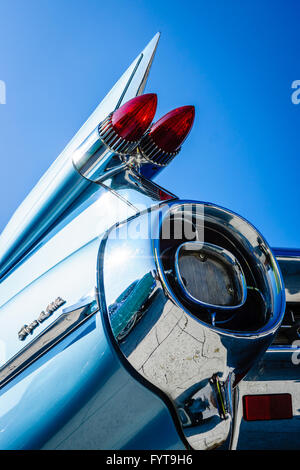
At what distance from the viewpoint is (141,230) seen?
0.91 metres

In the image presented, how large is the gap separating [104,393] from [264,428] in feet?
2.71

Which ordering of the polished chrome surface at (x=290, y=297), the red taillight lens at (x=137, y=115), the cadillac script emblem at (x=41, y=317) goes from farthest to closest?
the polished chrome surface at (x=290, y=297), the red taillight lens at (x=137, y=115), the cadillac script emblem at (x=41, y=317)

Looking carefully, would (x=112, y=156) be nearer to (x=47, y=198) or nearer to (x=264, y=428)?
(x=47, y=198)

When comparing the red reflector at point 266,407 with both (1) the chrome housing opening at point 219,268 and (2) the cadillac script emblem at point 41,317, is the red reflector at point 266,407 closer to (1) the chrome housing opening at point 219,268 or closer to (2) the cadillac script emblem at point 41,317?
(1) the chrome housing opening at point 219,268

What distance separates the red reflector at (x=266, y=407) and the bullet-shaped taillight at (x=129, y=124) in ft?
3.04

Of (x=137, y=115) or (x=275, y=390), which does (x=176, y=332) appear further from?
(x=275, y=390)

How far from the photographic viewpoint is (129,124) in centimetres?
112

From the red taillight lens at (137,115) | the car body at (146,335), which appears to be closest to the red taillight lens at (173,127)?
the red taillight lens at (137,115)

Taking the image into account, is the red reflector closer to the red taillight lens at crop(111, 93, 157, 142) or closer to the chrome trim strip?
the chrome trim strip

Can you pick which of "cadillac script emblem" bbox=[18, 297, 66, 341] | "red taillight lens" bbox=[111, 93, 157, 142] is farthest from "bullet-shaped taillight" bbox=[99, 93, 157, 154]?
"cadillac script emblem" bbox=[18, 297, 66, 341]

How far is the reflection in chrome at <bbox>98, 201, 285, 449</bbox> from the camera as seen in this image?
0.80 meters

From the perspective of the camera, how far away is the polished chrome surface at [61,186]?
4.82ft

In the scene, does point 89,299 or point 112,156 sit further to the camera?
point 112,156
